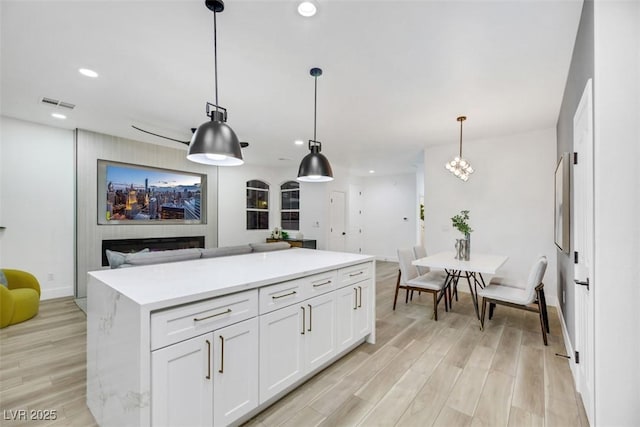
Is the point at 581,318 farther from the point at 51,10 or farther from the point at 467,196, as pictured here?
the point at 51,10

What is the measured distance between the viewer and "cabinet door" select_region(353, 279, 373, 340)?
2668 millimetres

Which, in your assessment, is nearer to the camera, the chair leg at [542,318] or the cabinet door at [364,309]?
the cabinet door at [364,309]

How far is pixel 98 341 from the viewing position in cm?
168

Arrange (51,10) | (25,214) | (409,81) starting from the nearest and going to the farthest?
(51,10), (409,81), (25,214)

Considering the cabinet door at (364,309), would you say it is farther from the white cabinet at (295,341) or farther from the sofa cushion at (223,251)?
the sofa cushion at (223,251)

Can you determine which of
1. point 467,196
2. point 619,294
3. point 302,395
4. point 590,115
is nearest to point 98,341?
point 302,395

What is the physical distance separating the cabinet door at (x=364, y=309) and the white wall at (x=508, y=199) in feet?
9.21

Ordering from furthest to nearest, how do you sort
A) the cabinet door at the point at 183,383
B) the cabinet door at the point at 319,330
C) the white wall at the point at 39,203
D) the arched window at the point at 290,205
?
1. the arched window at the point at 290,205
2. the white wall at the point at 39,203
3. the cabinet door at the point at 319,330
4. the cabinet door at the point at 183,383

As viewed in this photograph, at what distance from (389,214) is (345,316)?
241 inches

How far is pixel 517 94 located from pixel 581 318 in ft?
7.55

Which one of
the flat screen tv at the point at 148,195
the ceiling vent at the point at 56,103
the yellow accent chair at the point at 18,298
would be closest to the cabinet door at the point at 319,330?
the yellow accent chair at the point at 18,298

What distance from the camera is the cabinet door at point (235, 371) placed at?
5.05 ft

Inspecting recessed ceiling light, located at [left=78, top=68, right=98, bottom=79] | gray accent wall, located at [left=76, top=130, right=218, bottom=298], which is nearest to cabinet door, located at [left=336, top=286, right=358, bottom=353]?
recessed ceiling light, located at [left=78, top=68, right=98, bottom=79]

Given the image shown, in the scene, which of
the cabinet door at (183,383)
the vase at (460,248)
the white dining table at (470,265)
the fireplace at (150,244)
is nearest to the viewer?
the cabinet door at (183,383)
